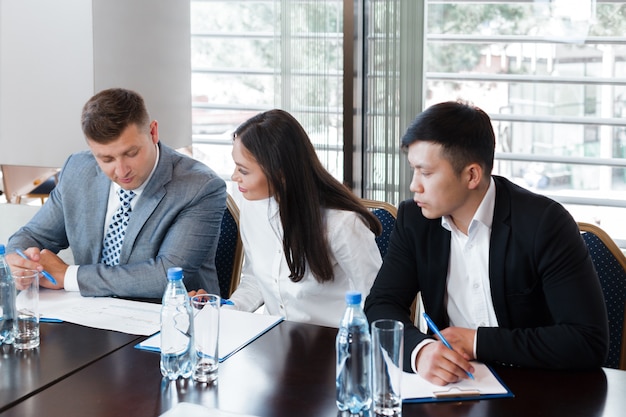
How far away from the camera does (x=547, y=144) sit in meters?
3.41

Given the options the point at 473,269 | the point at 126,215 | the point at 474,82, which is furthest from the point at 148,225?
the point at 474,82

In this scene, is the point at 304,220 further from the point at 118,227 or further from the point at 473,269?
the point at 118,227

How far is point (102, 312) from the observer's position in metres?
1.96

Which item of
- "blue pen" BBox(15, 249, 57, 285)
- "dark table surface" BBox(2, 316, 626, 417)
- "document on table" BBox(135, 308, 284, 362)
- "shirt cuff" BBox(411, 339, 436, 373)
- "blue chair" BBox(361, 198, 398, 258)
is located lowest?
"dark table surface" BBox(2, 316, 626, 417)

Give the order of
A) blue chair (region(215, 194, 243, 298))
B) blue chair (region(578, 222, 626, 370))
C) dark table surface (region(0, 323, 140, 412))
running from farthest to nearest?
blue chair (region(215, 194, 243, 298))
blue chair (region(578, 222, 626, 370))
dark table surface (region(0, 323, 140, 412))

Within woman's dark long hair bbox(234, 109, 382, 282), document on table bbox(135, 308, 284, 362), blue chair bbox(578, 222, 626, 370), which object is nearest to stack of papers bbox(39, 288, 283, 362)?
document on table bbox(135, 308, 284, 362)

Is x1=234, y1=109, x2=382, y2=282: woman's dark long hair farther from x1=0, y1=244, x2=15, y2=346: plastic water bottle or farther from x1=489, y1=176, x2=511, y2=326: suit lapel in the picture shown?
x1=0, y1=244, x2=15, y2=346: plastic water bottle

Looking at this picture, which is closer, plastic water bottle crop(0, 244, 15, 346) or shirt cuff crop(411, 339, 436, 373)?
shirt cuff crop(411, 339, 436, 373)

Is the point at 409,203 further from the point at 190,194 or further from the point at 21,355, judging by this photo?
the point at 21,355

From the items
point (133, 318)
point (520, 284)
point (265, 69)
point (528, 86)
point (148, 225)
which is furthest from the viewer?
point (265, 69)

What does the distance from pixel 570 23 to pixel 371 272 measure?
5.41 feet

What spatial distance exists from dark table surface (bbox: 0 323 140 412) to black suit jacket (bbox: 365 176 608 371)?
2.05 feet

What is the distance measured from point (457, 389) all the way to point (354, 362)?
0.67 ft

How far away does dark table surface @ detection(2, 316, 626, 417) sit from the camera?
1.35 m
